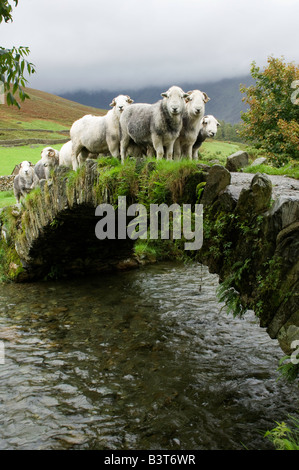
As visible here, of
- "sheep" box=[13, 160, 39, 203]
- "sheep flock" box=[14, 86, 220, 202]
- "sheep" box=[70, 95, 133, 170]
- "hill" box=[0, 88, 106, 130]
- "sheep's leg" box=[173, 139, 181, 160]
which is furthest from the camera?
"hill" box=[0, 88, 106, 130]

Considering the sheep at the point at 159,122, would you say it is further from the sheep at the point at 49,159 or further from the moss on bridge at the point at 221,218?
the sheep at the point at 49,159

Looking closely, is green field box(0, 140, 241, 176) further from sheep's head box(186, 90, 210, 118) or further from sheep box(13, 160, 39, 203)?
sheep's head box(186, 90, 210, 118)

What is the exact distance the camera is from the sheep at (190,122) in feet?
24.5

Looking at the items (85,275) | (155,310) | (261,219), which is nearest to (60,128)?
(85,275)

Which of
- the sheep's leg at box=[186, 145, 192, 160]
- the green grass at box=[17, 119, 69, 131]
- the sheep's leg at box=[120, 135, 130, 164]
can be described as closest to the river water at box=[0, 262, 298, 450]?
the sheep's leg at box=[186, 145, 192, 160]

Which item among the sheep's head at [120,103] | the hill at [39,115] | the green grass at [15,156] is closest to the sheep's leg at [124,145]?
the sheep's head at [120,103]

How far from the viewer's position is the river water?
189 inches

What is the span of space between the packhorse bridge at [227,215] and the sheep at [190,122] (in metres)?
1.46

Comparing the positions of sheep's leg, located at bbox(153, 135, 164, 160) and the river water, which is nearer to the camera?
the river water

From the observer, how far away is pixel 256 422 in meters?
4.86
